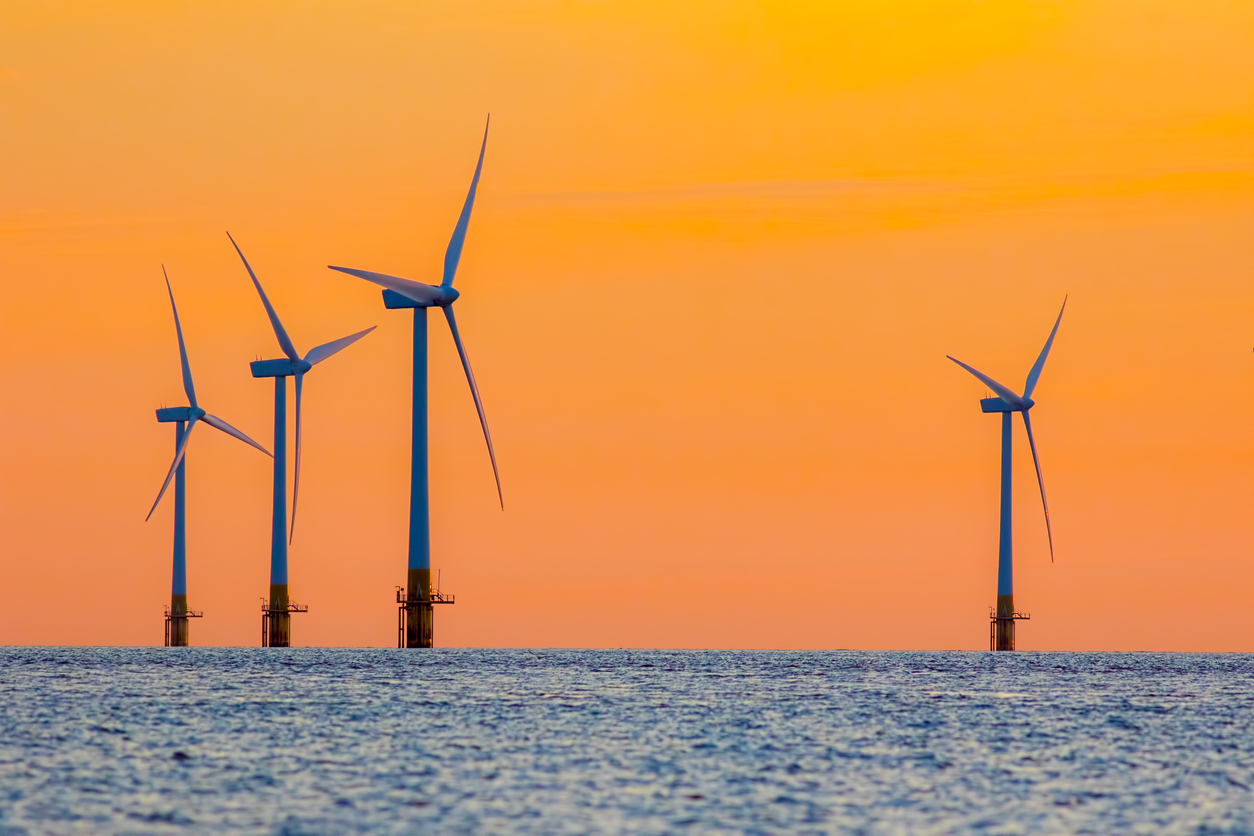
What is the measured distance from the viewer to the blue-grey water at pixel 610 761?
129 ft

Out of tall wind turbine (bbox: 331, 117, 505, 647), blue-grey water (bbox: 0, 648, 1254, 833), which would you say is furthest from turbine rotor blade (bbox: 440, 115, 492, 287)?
blue-grey water (bbox: 0, 648, 1254, 833)

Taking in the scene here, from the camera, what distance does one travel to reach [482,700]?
8325 centimetres

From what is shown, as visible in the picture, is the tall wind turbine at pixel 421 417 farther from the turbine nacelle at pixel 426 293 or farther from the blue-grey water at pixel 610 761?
the blue-grey water at pixel 610 761

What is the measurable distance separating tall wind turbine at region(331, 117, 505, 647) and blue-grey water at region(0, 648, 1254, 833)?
1861 inches

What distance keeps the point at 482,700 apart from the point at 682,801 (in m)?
41.9

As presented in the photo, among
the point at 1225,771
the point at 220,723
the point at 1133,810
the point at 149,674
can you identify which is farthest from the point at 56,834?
the point at 149,674

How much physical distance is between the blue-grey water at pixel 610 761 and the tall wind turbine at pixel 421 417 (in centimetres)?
4727

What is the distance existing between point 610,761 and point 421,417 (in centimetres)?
10964

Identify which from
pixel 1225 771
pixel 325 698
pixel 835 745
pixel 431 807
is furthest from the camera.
Result: pixel 325 698

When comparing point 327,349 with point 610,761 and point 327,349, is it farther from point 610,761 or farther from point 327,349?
point 610,761

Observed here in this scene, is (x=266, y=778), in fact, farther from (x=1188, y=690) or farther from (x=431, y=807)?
(x=1188, y=690)

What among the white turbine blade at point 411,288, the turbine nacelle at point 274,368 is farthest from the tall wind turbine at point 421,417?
the turbine nacelle at point 274,368

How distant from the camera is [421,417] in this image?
Answer: 15938 cm

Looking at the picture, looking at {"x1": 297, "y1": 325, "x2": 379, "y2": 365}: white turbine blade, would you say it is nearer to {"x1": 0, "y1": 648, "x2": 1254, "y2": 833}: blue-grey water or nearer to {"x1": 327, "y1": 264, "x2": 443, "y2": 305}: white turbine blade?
{"x1": 327, "y1": 264, "x2": 443, "y2": 305}: white turbine blade
